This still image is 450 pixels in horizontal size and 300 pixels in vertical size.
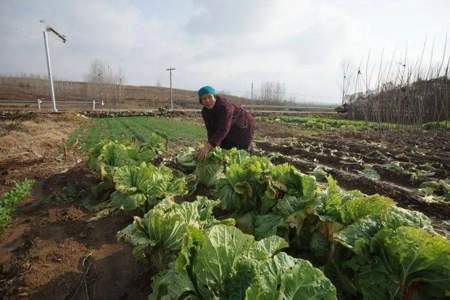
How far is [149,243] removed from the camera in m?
2.43

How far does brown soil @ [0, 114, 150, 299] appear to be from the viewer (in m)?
2.80

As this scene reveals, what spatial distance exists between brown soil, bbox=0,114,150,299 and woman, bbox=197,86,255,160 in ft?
6.24

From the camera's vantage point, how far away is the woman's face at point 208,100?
455cm

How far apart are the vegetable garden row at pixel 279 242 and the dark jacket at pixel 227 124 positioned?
1.09 m

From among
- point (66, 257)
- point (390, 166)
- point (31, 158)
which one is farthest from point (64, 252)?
point (390, 166)

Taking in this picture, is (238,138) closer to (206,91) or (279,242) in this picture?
(206,91)

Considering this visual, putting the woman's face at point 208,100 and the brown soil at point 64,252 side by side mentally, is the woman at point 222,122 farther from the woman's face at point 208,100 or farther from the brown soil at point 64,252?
the brown soil at point 64,252

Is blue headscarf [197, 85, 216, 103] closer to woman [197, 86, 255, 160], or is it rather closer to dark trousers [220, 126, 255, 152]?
woman [197, 86, 255, 160]

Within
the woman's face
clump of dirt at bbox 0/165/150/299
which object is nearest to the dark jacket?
the woman's face

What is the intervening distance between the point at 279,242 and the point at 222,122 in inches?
121

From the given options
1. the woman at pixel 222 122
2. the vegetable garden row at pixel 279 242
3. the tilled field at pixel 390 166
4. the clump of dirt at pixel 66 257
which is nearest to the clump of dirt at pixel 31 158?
the clump of dirt at pixel 66 257

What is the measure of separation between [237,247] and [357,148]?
9.62m

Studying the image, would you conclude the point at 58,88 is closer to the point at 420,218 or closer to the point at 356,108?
the point at 356,108

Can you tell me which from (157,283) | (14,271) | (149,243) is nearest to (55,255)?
(14,271)
